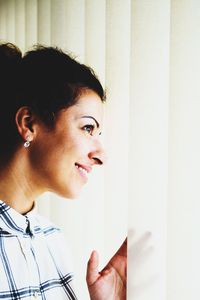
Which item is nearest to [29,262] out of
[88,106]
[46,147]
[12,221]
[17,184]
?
[12,221]

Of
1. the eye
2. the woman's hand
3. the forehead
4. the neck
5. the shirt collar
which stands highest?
the forehead

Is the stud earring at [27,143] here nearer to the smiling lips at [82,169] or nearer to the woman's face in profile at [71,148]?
the woman's face in profile at [71,148]

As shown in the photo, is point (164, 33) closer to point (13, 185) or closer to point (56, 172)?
point (56, 172)

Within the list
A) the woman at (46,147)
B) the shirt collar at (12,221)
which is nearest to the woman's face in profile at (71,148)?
the woman at (46,147)

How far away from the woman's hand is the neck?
257 mm

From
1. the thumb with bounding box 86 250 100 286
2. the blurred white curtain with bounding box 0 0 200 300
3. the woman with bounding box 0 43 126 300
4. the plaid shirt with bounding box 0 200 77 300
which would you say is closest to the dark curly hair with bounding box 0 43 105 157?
the woman with bounding box 0 43 126 300

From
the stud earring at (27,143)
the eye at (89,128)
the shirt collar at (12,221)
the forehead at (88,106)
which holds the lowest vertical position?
the shirt collar at (12,221)

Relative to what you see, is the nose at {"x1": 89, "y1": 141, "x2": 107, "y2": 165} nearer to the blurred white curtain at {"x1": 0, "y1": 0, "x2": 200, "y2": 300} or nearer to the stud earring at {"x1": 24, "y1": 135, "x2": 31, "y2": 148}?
the blurred white curtain at {"x1": 0, "y1": 0, "x2": 200, "y2": 300}

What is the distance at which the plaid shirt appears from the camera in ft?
2.85

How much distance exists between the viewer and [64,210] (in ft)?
4.12

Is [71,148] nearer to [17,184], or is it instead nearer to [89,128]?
[89,128]

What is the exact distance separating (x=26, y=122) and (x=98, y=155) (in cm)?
23

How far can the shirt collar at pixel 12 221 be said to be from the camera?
0.91 metres

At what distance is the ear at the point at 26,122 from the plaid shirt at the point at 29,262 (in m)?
0.21
